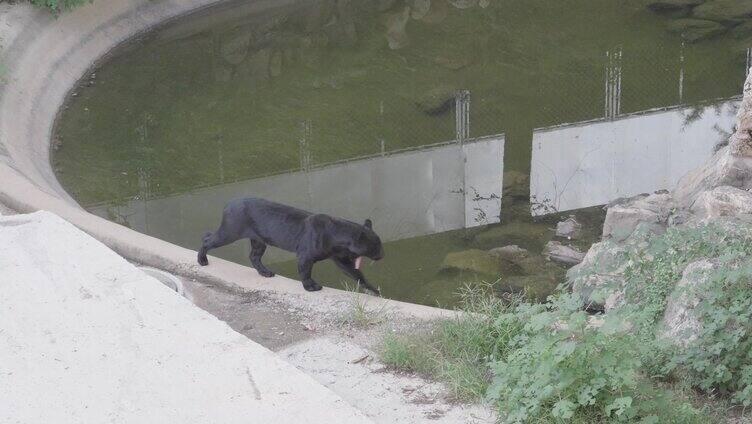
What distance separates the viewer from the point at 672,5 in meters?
16.4

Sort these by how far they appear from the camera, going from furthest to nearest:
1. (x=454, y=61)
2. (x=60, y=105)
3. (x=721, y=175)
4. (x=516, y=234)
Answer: (x=454, y=61), (x=60, y=105), (x=516, y=234), (x=721, y=175)

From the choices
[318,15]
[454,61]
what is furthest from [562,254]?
[318,15]

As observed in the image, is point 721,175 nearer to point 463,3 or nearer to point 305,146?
point 305,146

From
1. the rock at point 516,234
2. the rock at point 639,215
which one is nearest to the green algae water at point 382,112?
the rock at point 516,234

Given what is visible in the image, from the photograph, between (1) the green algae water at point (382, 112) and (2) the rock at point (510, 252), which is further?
(1) the green algae water at point (382, 112)

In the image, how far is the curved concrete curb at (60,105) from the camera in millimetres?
7188

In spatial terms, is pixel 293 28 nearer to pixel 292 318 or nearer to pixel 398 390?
pixel 292 318

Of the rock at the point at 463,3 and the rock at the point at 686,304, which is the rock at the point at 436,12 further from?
the rock at the point at 686,304

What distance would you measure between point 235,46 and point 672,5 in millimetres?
6823

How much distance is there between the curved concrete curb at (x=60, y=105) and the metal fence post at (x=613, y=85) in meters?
6.02

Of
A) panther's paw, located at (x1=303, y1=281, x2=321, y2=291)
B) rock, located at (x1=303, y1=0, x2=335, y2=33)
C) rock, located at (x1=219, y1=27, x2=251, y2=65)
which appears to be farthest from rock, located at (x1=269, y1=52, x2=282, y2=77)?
panther's paw, located at (x1=303, y1=281, x2=321, y2=291)

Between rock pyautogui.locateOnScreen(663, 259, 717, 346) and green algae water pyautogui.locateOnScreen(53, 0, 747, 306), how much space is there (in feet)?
7.84

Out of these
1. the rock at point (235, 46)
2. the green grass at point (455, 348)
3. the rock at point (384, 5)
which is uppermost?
the rock at point (384, 5)

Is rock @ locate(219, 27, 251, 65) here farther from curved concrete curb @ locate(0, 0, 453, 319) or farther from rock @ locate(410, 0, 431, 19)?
rock @ locate(410, 0, 431, 19)
